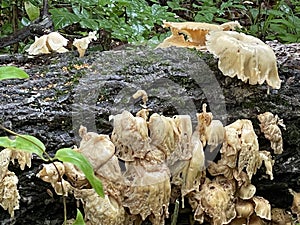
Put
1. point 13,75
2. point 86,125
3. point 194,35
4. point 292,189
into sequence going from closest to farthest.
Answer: point 13,75 → point 86,125 → point 292,189 → point 194,35

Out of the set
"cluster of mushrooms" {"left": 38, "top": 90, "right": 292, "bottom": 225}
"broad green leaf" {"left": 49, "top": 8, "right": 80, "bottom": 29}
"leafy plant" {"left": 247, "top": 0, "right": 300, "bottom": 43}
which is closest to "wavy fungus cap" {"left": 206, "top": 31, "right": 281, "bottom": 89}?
"cluster of mushrooms" {"left": 38, "top": 90, "right": 292, "bottom": 225}

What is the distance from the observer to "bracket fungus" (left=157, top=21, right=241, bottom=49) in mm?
2729

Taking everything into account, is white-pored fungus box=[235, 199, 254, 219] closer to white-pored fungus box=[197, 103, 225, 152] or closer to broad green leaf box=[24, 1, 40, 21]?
white-pored fungus box=[197, 103, 225, 152]

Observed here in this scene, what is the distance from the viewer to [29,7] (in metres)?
4.25

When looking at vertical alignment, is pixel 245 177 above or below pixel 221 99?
below

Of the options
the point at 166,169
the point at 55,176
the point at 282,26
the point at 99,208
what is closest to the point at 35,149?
the point at 55,176

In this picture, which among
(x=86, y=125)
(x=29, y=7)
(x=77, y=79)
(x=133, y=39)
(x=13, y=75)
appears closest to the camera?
(x=13, y=75)

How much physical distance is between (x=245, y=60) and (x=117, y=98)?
74 centimetres

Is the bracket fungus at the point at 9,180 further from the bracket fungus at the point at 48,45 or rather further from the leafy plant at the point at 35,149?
the bracket fungus at the point at 48,45

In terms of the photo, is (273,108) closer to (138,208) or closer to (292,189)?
(292,189)

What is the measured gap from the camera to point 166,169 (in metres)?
2.23

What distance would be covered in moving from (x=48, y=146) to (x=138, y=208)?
0.56 m

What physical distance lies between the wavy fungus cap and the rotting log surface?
13 centimetres

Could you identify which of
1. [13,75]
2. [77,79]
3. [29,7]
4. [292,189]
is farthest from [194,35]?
[29,7]
